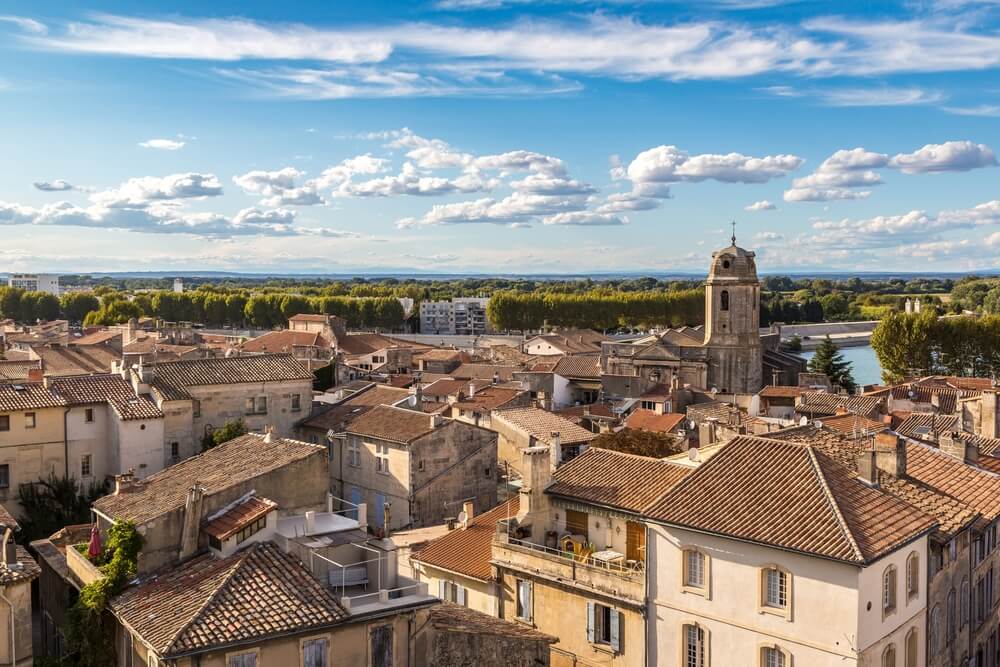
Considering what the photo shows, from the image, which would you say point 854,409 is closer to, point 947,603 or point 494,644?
point 947,603

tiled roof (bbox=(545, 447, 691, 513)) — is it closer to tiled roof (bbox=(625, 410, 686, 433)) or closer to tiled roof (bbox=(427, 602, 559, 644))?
tiled roof (bbox=(427, 602, 559, 644))

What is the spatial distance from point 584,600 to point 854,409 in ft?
104

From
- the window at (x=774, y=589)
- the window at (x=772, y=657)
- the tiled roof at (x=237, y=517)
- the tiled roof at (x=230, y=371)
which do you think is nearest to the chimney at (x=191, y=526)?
the tiled roof at (x=237, y=517)

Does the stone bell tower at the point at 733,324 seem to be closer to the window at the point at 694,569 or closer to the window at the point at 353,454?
the window at the point at 353,454

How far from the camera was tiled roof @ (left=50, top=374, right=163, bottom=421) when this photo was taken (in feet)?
113

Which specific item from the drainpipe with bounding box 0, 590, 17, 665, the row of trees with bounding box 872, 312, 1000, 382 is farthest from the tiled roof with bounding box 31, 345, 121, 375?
the row of trees with bounding box 872, 312, 1000, 382

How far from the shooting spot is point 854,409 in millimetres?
49094

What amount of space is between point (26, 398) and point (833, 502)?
91.1ft

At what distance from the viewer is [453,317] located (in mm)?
185500

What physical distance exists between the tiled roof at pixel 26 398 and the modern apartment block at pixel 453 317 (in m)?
150

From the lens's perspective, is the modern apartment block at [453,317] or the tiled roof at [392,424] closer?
the tiled roof at [392,424]

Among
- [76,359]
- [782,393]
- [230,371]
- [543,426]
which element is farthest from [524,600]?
[76,359]

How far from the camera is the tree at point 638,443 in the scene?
3650 cm

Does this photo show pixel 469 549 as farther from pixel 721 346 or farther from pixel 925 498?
pixel 721 346
